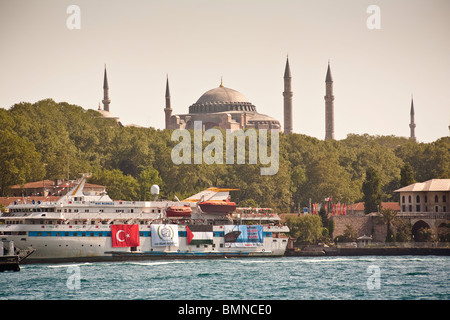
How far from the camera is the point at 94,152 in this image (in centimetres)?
11800

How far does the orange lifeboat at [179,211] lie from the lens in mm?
76562

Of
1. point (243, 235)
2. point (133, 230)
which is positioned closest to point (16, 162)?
point (133, 230)

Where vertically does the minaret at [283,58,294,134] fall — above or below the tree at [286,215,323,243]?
above

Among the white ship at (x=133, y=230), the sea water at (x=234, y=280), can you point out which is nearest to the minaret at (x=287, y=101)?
the white ship at (x=133, y=230)

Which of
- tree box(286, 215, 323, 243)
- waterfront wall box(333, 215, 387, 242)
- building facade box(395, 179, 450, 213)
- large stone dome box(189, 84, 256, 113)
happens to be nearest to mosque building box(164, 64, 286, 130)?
large stone dome box(189, 84, 256, 113)

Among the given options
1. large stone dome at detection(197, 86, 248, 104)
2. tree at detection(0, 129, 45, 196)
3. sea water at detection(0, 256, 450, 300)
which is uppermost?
large stone dome at detection(197, 86, 248, 104)

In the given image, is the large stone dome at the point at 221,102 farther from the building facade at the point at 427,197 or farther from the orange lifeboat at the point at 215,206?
the orange lifeboat at the point at 215,206

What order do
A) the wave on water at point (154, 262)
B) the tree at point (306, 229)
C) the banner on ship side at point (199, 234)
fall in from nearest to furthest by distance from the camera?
the wave on water at point (154, 262), the banner on ship side at point (199, 234), the tree at point (306, 229)

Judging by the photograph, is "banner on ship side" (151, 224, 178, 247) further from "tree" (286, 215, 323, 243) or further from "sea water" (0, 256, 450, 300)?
"tree" (286, 215, 323, 243)

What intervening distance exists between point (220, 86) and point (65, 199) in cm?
9667

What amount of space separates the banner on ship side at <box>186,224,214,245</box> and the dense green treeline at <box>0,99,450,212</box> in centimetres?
2277

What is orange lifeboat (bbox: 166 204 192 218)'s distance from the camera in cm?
7656

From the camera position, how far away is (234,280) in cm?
5822

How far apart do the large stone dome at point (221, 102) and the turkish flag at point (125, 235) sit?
3604 inches
